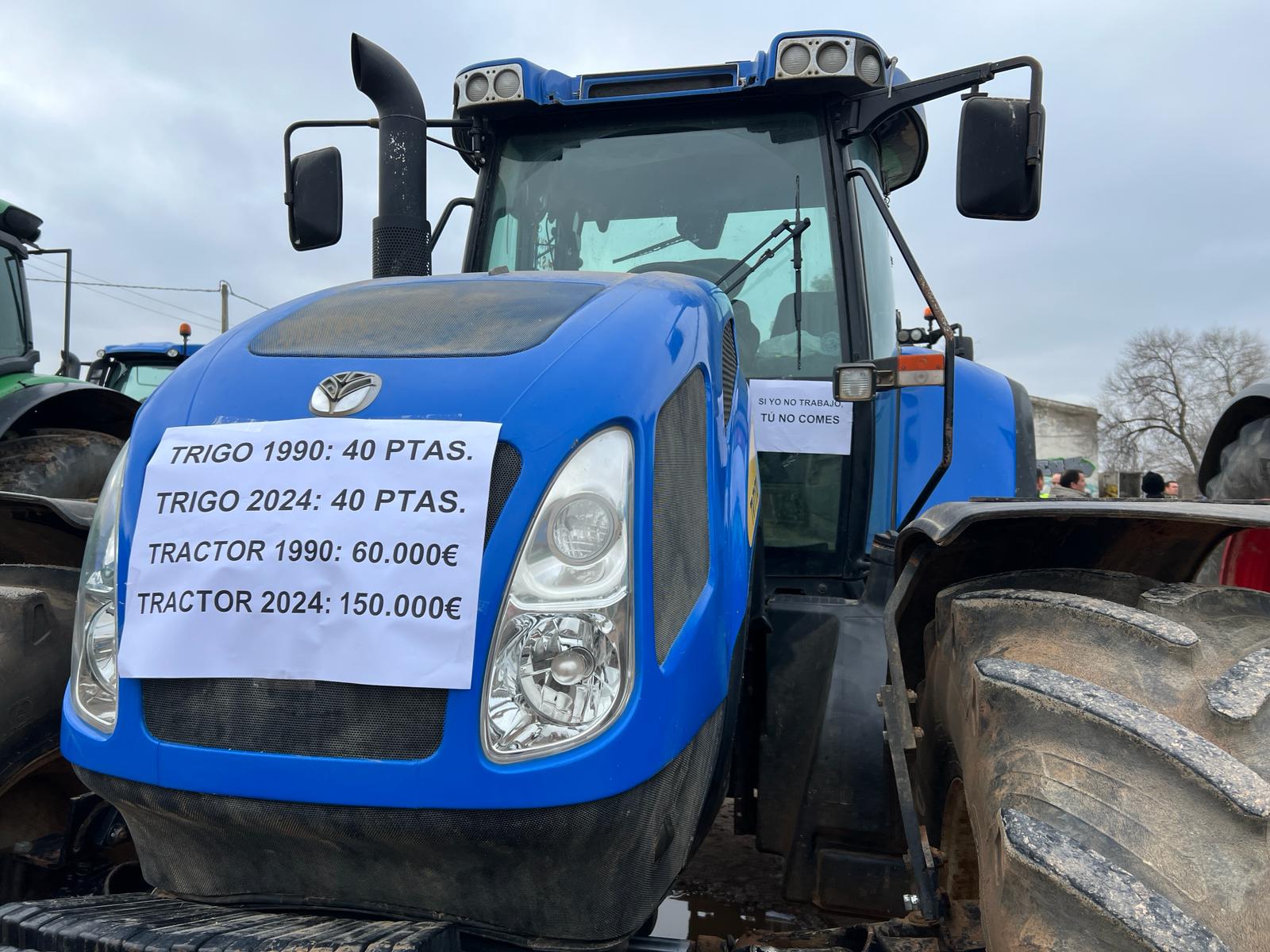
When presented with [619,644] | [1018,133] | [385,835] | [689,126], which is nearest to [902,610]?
[619,644]

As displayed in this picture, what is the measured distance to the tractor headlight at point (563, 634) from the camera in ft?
5.15

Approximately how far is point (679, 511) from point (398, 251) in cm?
156

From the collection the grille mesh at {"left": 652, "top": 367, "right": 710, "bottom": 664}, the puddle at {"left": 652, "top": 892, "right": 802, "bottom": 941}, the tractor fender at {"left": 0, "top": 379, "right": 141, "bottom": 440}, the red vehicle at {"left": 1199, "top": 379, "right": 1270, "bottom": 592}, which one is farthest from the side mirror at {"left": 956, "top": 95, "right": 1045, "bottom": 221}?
the tractor fender at {"left": 0, "top": 379, "right": 141, "bottom": 440}

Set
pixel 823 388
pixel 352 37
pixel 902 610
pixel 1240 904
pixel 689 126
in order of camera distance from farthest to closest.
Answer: pixel 689 126, pixel 823 388, pixel 352 37, pixel 902 610, pixel 1240 904

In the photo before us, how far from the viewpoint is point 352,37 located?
110 inches

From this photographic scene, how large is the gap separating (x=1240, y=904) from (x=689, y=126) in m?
2.52

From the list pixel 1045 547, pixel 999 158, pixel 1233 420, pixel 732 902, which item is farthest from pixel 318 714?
pixel 1233 420

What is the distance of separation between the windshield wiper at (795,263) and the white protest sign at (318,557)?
1608mm

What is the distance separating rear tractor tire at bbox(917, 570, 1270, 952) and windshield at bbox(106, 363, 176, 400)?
10.9 metres

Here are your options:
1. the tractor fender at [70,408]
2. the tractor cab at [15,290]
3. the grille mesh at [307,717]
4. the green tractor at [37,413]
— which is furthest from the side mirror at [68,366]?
the grille mesh at [307,717]

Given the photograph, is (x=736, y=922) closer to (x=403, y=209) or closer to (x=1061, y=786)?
(x=1061, y=786)

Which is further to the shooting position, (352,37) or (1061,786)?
(352,37)

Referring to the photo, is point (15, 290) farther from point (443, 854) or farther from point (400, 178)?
point (443, 854)

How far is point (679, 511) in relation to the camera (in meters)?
1.77
